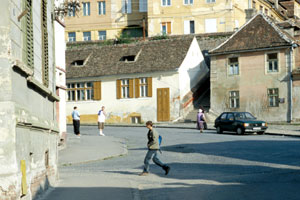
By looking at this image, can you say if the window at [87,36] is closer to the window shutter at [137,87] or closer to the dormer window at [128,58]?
the dormer window at [128,58]

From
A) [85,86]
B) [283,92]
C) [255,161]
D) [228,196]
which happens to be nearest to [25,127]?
[228,196]

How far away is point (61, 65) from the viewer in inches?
1090

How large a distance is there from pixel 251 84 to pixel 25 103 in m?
38.1

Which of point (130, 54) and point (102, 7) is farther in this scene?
point (102, 7)

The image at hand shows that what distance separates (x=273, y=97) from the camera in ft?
152

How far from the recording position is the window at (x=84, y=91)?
5336 cm

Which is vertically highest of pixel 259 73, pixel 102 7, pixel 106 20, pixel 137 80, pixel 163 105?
pixel 102 7

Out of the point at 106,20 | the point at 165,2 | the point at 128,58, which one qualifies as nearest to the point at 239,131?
the point at 128,58

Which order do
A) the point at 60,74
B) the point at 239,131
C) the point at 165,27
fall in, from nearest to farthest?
1. the point at 60,74
2. the point at 239,131
3. the point at 165,27

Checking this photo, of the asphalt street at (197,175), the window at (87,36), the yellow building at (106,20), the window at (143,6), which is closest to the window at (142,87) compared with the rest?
the yellow building at (106,20)

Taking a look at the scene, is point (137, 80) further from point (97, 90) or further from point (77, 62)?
point (77, 62)

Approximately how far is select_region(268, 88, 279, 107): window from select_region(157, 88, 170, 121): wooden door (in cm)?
867

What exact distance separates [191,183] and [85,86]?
39.7 metres

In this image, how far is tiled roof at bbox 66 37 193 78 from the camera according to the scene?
50.9 m
